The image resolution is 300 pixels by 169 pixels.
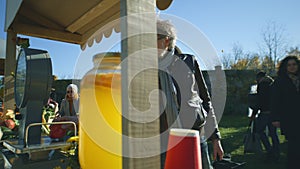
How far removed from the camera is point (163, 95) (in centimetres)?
81

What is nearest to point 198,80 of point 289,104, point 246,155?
point 289,104

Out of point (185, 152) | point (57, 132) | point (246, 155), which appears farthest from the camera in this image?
point (246, 155)

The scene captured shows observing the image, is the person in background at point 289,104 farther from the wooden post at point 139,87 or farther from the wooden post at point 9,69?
the wooden post at point 9,69

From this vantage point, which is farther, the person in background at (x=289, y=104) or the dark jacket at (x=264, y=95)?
the dark jacket at (x=264, y=95)

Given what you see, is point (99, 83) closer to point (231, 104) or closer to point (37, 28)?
point (37, 28)

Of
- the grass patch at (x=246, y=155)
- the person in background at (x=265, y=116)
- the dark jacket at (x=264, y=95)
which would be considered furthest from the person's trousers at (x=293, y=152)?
the dark jacket at (x=264, y=95)

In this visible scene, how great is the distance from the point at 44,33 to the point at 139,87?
6.38 ft

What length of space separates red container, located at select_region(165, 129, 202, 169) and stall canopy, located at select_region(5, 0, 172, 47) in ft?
4.34

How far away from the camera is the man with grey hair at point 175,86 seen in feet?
2.79

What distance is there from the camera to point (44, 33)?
2139mm

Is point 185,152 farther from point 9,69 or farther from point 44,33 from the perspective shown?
point 9,69

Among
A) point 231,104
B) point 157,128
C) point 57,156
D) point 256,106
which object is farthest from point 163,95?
point 231,104

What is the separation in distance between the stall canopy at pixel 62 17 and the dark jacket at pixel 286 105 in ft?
6.43

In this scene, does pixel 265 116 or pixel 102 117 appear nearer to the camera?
pixel 102 117
